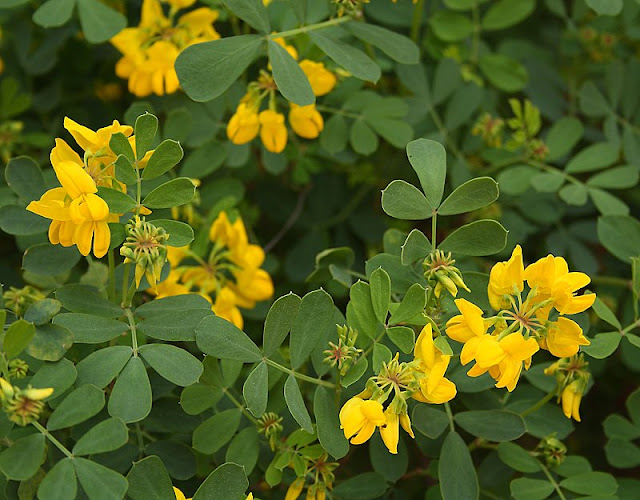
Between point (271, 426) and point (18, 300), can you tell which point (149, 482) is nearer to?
point (271, 426)

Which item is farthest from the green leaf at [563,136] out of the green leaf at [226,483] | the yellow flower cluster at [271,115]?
the green leaf at [226,483]

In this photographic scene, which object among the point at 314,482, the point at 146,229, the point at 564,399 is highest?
the point at 146,229

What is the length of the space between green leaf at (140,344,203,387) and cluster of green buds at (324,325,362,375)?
0.58 feet

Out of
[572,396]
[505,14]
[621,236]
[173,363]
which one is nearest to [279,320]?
[173,363]

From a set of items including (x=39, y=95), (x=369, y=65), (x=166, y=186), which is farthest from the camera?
(x=39, y=95)

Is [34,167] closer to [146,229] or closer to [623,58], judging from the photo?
[146,229]

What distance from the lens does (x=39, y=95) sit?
71.2 inches

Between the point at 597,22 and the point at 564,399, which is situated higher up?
the point at 597,22

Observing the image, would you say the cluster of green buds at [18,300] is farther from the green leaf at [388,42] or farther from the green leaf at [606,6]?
the green leaf at [606,6]

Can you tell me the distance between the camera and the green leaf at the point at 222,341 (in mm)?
1049

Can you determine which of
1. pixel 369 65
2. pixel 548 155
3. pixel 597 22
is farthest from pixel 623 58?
pixel 369 65

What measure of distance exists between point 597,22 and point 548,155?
407mm

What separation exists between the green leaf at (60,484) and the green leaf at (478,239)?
0.59 meters

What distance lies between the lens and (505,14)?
1801 mm
